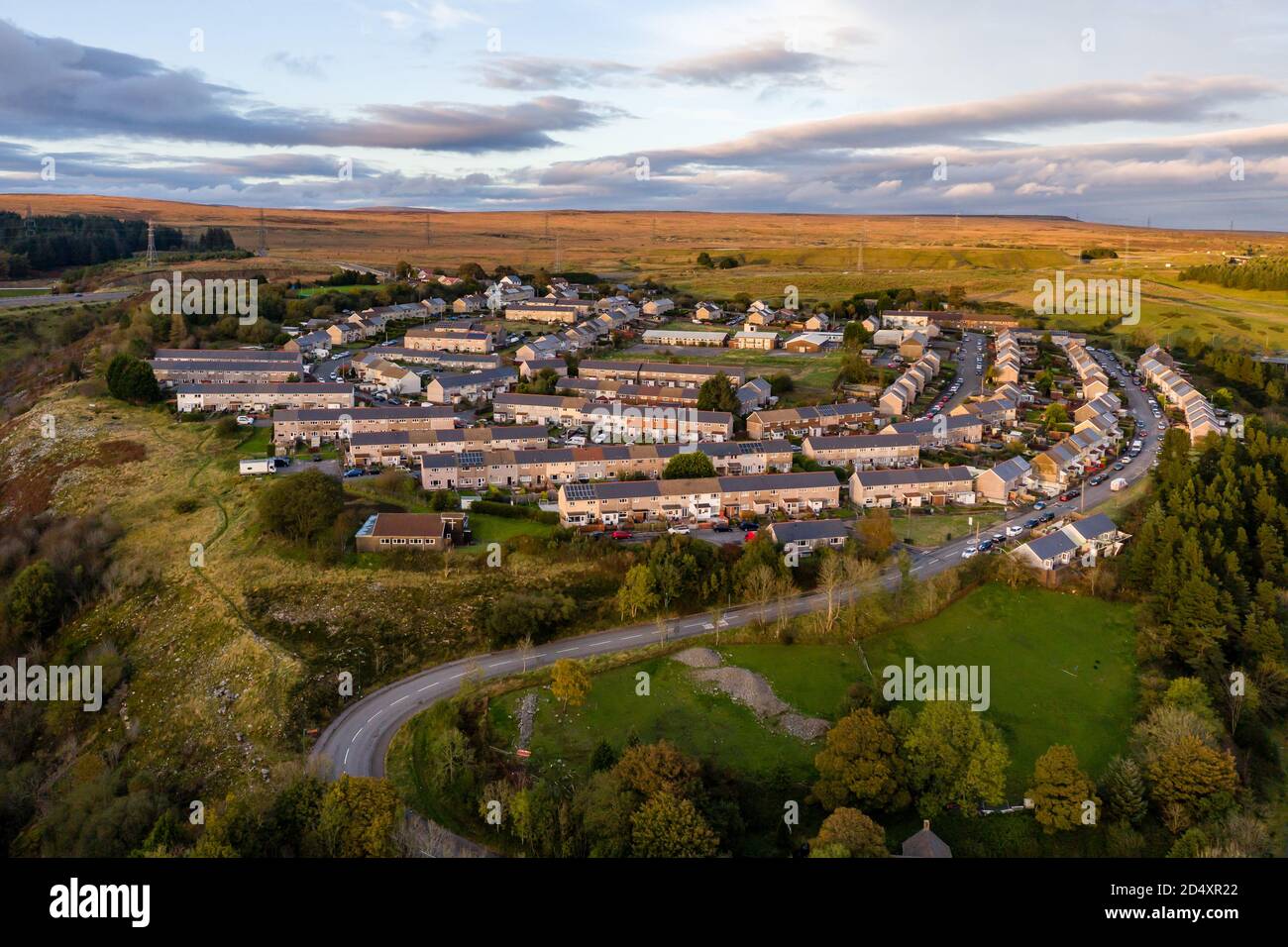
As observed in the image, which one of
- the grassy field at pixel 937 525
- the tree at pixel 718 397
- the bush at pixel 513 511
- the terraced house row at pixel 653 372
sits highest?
the terraced house row at pixel 653 372

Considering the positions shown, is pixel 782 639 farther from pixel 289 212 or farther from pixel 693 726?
pixel 289 212

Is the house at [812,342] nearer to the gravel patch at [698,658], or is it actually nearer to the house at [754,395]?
the house at [754,395]

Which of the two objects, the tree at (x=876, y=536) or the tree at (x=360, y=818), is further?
the tree at (x=876, y=536)

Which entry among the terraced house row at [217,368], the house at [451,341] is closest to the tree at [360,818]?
the terraced house row at [217,368]

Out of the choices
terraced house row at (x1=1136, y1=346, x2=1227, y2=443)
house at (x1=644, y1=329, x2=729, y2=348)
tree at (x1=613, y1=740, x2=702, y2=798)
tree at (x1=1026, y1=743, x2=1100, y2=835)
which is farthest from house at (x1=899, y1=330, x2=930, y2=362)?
tree at (x1=613, y1=740, x2=702, y2=798)

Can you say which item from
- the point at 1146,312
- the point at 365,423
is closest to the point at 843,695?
the point at 365,423

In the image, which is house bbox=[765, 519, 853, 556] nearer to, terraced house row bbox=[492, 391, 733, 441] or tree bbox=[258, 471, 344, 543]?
terraced house row bbox=[492, 391, 733, 441]
